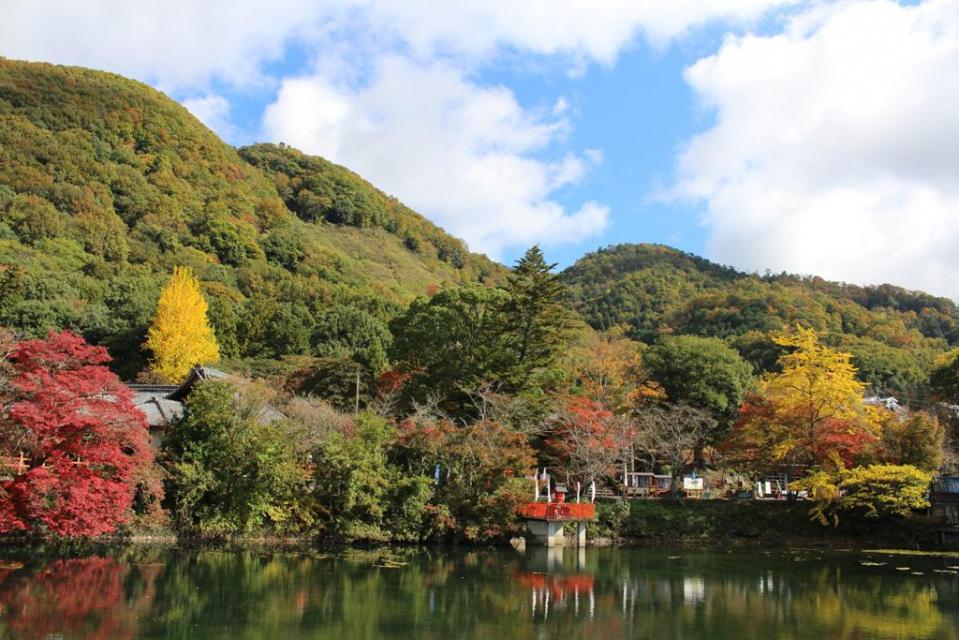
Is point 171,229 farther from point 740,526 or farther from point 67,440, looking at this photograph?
point 740,526

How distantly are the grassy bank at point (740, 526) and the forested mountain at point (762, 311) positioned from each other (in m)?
31.3

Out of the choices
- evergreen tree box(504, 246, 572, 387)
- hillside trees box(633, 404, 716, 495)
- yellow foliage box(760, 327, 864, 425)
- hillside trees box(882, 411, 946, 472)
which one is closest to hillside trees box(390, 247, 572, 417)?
evergreen tree box(504, 246, 572, 387)

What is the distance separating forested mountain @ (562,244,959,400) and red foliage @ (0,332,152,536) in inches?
2054

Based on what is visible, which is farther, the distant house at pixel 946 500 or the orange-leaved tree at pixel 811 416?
the orange-leaved tree at pixel 811 416

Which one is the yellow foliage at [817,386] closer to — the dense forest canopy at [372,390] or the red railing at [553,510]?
the dense forest canopy at [372,390]

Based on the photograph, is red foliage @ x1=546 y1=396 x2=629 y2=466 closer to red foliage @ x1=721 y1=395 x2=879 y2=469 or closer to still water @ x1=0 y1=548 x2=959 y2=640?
red foliage @ x1=721 y1=395 x2=879 y2=469

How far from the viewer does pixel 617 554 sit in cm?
2677

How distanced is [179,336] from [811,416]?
121 ft

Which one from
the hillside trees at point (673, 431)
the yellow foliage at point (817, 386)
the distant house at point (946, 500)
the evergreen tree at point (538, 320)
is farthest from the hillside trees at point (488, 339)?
the distant house at point (946, 500)

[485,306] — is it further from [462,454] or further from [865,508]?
[865,508]

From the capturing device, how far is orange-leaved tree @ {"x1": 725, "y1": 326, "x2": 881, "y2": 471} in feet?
98.4

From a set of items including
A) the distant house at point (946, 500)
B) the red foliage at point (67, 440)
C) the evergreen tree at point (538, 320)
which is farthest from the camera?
the evergreen tree at point (538, 320)

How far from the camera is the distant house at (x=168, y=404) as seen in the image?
28.6 metres

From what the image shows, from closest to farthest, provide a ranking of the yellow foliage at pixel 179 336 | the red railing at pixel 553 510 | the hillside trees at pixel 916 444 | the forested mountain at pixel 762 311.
A: the red railing at pixel 553 510, the hillside trees at pixel 916 444, the yellow foliage at pixel 179 336, the forested mountain at pixel 762 311
